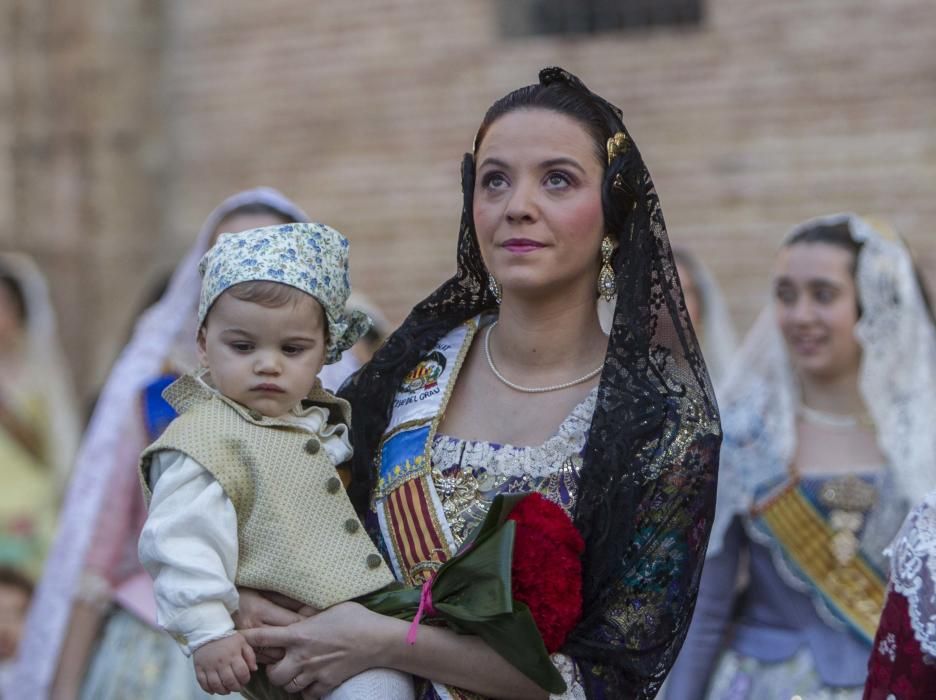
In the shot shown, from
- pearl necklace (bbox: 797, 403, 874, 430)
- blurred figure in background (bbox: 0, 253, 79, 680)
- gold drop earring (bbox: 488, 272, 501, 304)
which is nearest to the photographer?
gold drop earring (bbox: 488, 272, 501, 304)

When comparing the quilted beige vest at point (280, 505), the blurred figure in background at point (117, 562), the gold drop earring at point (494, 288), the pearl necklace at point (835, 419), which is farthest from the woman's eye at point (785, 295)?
the quilted beige vest at point (280, 505)

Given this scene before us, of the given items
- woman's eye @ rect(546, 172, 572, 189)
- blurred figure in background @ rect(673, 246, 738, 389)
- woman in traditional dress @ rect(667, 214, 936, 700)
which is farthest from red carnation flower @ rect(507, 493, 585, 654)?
blurred figure in background @ rect(673, 246, 738, 389)

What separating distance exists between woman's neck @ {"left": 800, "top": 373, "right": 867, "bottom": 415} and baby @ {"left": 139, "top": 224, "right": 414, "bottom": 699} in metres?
2.26

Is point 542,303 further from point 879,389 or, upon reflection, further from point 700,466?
point 879,389

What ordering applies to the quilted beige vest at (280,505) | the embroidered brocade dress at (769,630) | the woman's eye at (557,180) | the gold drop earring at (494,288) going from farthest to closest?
the embroidered brocade dress at (769,630) → the gold drop earring at (494,288) → the woman's eye at (557,180) → the quilted beige vest at (280,505)

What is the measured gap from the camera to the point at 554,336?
112 inches

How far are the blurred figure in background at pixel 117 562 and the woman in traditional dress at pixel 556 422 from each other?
1565 millimetres

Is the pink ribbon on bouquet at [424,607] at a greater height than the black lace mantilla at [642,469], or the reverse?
the black lace mantilla at [642,469]

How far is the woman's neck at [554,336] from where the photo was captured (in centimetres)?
284

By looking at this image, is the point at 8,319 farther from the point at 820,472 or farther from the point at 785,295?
the point at 820,472

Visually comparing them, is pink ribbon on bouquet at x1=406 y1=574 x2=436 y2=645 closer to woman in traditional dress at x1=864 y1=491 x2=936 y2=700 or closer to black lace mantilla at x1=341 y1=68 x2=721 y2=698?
black lace mantilla at x1=341 y1=68 x2=721 y2=698

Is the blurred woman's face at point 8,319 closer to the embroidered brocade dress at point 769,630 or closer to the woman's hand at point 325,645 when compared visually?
the embroidered brocade dress at point 769,630

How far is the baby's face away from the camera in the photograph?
2.71m

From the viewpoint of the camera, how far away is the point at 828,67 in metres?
7.30
